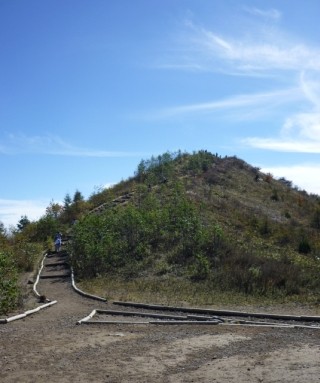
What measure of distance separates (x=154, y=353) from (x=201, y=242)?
11.3 meters

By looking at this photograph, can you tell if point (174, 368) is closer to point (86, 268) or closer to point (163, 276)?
point (163, 276)

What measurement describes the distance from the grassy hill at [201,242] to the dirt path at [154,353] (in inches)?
227

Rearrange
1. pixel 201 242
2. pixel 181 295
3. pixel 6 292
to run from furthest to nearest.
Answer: pixel 201 242, pixel 181 295, pixel 6 292

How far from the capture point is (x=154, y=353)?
7.93 m

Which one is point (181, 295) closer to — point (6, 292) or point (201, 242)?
point (201, 242)

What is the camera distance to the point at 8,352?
7.95m

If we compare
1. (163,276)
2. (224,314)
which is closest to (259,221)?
(163,276)

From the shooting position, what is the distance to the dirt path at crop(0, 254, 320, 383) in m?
6.67

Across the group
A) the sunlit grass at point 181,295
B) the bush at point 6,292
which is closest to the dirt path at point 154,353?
the bush at point 6,292

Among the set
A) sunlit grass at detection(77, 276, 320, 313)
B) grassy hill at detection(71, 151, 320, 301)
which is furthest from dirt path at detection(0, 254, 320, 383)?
grassy hill at detection(71, 151, 320, 301)

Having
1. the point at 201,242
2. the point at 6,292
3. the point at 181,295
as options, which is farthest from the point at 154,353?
the point at 201,242

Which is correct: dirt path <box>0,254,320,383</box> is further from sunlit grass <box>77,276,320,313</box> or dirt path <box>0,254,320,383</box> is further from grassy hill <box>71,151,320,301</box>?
grassy hill <box>71,151,320,301</box>

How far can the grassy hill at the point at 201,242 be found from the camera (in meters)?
15.8

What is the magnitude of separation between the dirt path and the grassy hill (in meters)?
5.76
